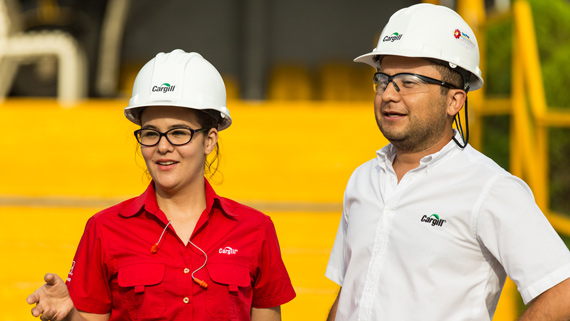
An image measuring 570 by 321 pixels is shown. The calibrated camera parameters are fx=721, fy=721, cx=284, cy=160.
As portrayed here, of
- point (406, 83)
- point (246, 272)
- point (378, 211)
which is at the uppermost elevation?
point (406, 83)

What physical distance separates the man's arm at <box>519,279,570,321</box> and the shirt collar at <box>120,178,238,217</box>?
104 cm

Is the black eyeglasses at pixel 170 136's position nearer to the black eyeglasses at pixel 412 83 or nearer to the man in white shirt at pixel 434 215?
the man in white shirt at pixel 434 215

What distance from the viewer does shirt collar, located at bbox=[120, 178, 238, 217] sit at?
243 cm

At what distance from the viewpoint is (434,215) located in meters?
2.22

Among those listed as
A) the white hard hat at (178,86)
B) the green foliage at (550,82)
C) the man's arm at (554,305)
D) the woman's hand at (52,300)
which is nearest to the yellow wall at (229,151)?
the green foliage at (550,82)

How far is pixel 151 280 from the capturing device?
2.32 metres

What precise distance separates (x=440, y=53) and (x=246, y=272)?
3.18ft

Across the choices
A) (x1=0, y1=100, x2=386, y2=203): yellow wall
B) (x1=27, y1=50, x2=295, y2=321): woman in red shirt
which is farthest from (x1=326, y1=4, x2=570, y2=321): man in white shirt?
(x1=0, y1=100, x2=386, y2=203): yellow wall

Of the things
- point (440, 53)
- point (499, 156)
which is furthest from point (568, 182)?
point (440, 53)

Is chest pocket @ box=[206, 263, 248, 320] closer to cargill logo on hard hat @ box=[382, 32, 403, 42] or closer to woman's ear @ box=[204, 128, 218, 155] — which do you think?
woman's ear @ box=[204, 128, 218, 155]

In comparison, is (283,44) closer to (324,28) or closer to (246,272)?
(324,28)

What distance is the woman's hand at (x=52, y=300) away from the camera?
2.08m

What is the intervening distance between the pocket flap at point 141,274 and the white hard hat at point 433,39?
101 cm

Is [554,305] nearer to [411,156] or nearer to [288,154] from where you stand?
[411,156]
